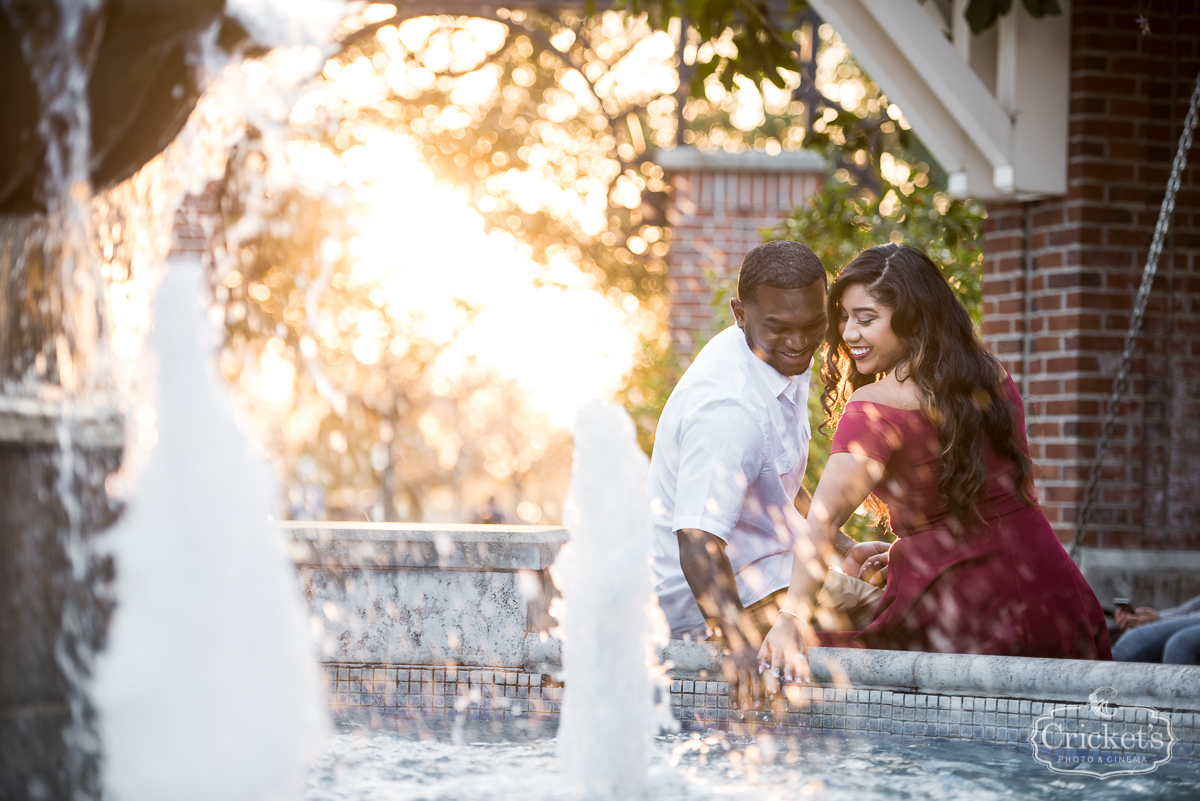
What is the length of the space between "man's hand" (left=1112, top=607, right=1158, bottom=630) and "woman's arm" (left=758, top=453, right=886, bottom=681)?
1918 mm

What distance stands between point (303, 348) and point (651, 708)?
934 centimetres

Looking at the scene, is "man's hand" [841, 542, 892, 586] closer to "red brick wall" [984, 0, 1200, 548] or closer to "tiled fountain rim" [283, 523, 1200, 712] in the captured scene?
"tiled fountain rim" [283, 523, 1200, 712]

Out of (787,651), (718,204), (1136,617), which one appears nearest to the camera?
(787,651)

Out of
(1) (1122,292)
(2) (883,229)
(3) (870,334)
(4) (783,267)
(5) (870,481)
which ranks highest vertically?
(2) (883,229)

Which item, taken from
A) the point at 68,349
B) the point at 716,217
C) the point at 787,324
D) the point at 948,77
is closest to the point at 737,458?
the point at 787,324

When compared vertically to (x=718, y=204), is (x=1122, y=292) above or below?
below

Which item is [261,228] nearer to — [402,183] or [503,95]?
[402,183]

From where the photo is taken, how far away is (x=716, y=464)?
2.97 metres

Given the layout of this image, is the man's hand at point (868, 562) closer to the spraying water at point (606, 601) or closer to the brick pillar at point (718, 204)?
the spraying water at point (606, 601)

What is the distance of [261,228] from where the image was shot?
34.9 feet

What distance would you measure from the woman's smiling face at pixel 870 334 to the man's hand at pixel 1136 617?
1850mm

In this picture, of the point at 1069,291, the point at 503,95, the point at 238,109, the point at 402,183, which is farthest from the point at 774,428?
the point at 503,95

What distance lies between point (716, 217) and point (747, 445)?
567cm

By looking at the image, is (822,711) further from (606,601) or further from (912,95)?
(912,95)
